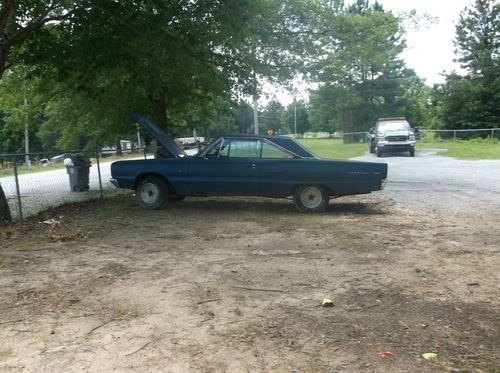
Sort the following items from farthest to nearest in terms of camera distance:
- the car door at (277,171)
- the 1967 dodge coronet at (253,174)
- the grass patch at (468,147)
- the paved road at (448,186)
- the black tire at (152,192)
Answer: the grass patch at (468,147)
the black tire at (152,192)
the paved road at (448,186)
the car door at (277,171)
the 1967 dodge coronet at (253,174)

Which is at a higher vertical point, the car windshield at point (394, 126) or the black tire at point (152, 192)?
the car windshield at point (394, 126)

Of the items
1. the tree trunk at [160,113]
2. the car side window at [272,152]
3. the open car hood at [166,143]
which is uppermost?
the tree trunk at [160,113]

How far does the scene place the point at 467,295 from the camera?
467 centimetres

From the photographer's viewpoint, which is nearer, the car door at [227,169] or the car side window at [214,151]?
the car door at [227,169]

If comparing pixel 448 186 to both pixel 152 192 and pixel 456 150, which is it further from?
pixel 456 150

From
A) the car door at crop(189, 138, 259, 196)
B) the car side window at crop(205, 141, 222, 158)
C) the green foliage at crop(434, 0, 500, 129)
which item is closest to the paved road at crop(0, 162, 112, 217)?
the car door at crop(189, 138, 259, 196)

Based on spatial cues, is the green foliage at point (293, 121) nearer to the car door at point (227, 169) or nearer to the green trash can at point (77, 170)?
the green trash can at point (77, 170)

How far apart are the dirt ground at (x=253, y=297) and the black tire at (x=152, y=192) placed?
1.68 m

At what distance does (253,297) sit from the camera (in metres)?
4.73

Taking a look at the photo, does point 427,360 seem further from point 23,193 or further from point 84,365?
point 23,193

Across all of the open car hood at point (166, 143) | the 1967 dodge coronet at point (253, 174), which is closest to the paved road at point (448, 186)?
the 1967 dodge coronet at point (253, 174)

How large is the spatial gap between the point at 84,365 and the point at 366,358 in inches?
76.6

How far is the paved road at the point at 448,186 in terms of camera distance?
390 inches

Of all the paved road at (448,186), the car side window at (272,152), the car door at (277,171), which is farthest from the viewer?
the paved road at (448,186)
